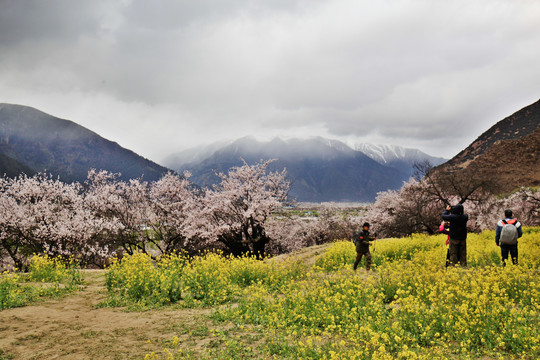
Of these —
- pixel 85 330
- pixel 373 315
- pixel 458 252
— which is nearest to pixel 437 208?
pixel 458 252

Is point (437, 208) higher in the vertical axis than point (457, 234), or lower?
lower

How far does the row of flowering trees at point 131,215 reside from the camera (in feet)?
70.9

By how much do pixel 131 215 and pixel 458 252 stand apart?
25.4 m

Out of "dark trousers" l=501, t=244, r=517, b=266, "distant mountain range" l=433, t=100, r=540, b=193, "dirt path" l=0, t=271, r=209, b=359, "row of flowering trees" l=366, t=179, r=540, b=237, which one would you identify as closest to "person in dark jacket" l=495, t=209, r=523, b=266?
"dark trousers" l=501, t=244, r=517, b=266

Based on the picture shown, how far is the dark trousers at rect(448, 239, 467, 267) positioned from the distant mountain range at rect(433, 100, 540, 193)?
22.7 metres

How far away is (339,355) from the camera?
474 centimetres

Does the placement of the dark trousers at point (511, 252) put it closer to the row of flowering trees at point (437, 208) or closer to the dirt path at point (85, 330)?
the dirt path at point (85, 330)

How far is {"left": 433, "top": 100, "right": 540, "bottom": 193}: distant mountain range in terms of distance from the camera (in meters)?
52.5

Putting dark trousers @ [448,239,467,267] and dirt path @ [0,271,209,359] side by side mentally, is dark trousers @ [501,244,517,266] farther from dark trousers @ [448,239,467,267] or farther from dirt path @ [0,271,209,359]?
dirt path @ [0,271,209,359]

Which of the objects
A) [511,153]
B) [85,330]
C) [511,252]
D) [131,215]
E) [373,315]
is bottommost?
[85,330]

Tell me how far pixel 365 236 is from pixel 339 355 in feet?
27.1

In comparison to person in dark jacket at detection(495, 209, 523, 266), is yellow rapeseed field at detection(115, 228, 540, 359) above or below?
below

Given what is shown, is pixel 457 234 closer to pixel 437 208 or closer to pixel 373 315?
pixel 373 315

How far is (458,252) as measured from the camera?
39.0 feet
